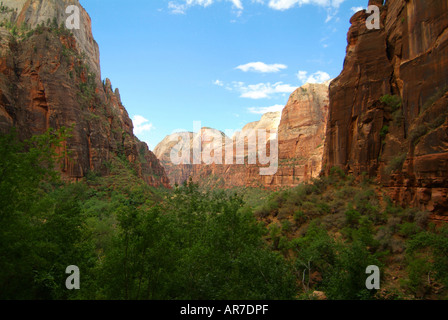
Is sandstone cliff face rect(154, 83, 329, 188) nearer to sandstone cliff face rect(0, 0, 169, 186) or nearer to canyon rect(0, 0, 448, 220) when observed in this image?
canyon rect(0, 0, 448, 220)

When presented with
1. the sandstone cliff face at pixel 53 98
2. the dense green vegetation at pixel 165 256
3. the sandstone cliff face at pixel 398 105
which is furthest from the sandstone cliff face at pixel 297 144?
the dense green vegetation at pixel 165 256

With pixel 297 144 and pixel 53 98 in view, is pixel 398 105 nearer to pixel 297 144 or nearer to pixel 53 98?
pixel 53 98

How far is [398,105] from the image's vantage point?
2258cm

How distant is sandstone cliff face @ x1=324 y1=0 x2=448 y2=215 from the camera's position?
15789 mm

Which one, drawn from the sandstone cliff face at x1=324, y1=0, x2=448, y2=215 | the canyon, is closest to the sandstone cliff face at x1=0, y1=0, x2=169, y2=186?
the canyon

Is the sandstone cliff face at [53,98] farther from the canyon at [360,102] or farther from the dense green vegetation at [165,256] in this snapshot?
the dense green vegetation at [165,256]

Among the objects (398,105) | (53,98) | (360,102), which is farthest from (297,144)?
(53,98)

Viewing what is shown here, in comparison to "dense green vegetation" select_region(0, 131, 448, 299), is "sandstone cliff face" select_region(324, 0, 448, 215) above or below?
above

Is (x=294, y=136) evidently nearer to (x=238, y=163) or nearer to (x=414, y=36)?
(x=238, y=163)

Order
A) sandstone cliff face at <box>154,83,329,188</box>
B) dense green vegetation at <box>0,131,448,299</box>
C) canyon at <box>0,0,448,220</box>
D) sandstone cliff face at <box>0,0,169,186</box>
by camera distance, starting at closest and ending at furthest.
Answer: dense green vegetation at <box>0,131,448,299</box>
canyon at <box>0,0,448,220</box>
sandstone cliff face at <box>0,0,169,186</box>
sandstone cliff face at <box>154,83,329,188</box>

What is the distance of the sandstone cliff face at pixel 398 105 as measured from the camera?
15789 millimetres

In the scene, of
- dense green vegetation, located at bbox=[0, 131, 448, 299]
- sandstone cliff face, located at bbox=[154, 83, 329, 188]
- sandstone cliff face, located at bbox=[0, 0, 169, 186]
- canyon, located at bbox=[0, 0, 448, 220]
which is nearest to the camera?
dense green vegetation, located at bbox=[0, 131, 448, 299]

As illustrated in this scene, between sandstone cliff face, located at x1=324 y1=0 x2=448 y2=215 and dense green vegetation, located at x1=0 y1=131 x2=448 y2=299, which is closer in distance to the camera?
dense green vegetation, located at x1=0 y1=131 x2=448 y2=299
